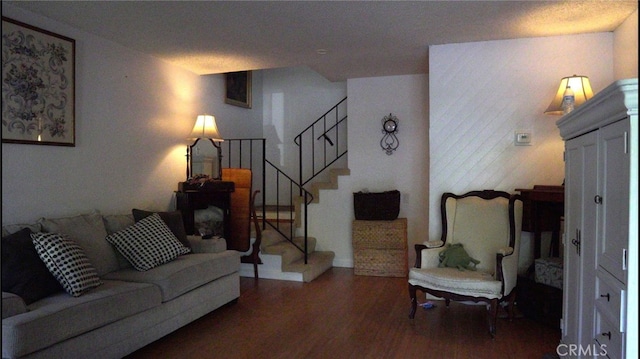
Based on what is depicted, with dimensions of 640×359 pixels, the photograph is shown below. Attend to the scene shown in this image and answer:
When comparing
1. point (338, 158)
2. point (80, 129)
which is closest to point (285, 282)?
point (338, 158)

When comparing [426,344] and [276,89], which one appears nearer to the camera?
[426,344]

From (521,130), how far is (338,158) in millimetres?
2684

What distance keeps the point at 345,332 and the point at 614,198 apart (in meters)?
2.22

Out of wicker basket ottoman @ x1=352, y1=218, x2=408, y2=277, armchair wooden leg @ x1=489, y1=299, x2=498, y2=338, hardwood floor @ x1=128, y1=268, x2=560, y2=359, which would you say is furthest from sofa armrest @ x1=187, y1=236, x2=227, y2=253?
armchair wooden leg @ x1=489, y1=299, x2=498, y2=338

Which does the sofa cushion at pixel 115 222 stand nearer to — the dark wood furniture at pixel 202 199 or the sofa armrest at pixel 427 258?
the dark wood furniture at pixel 202 199

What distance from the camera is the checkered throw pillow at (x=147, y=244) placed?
138 inches

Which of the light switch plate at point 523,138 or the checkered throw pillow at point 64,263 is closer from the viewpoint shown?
the checkered throw pillow at point 64,263

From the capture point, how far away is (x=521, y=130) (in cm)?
418

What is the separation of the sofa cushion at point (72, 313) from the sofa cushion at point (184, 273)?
0.11m

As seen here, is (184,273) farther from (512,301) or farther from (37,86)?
(512,301)

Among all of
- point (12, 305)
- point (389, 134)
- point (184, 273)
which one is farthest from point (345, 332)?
point (389, 134)

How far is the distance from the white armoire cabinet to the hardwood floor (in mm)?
700

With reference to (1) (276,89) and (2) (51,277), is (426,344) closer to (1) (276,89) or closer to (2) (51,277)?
(2) (51,277)

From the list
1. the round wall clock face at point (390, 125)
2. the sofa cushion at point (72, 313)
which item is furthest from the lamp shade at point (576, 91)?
the sofa cushion at point (72, 313)
